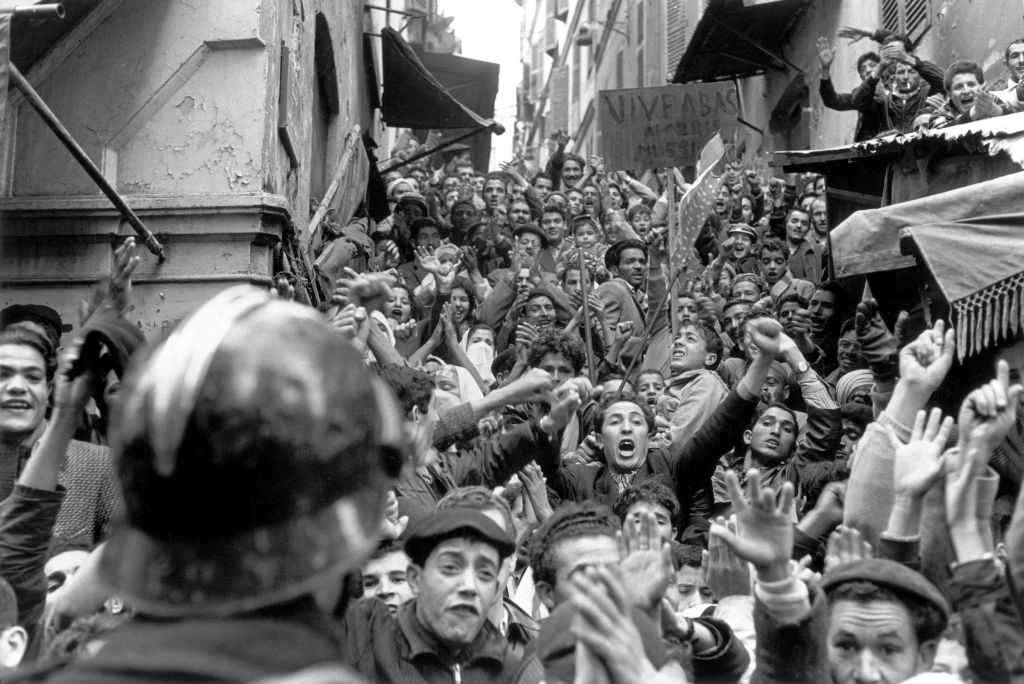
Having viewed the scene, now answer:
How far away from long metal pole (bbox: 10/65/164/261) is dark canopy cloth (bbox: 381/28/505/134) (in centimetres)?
1126

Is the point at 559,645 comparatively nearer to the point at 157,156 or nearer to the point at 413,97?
the point at 157,156

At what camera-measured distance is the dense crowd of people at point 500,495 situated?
1724 mm

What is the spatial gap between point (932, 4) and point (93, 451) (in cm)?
1157

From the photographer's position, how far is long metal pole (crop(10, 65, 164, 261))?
7.57m

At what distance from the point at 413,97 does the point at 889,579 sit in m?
18.3

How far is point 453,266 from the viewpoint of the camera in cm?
1232

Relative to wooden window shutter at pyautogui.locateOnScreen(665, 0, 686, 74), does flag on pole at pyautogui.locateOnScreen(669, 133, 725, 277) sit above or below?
below

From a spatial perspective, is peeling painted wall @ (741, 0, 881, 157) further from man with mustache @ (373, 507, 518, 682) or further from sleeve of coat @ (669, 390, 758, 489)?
man with mustache @ (373, 507, 518, 682)

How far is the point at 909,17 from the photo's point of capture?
15289 millimetres

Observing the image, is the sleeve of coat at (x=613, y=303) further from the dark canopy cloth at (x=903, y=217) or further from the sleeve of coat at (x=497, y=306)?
the dark canopy cloth at (x=903, y=217)

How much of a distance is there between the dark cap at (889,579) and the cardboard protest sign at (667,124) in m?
10.3

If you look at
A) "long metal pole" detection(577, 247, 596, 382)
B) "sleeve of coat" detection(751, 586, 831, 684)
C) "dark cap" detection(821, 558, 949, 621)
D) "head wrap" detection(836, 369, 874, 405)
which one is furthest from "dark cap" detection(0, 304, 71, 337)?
"long metal pole" detection(577, 247, 596, 382)

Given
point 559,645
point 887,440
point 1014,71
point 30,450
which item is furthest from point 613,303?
point 559,645

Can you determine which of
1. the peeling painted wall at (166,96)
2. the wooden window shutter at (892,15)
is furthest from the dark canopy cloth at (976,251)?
the wooden window shutter at (892,15)
